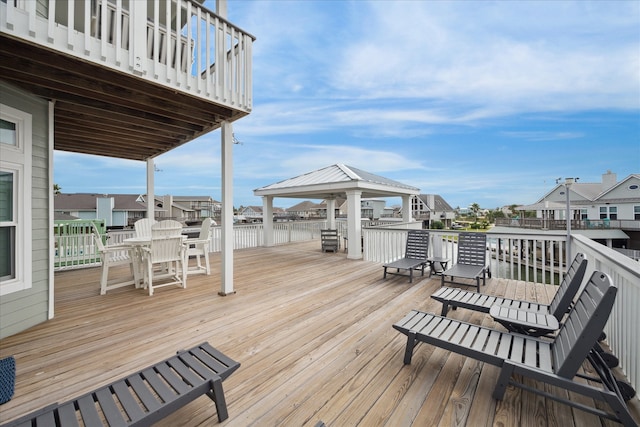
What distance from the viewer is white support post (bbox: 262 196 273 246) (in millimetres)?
10602

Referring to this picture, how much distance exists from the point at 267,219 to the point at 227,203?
20.6 feet

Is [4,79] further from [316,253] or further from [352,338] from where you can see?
[316,253]

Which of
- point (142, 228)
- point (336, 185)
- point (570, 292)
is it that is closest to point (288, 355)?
point (570, 292)

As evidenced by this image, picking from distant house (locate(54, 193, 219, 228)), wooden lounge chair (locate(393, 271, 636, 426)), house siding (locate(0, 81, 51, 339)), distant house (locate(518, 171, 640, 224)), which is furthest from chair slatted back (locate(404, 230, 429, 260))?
distant house (locate(54, 193, 219, 228))

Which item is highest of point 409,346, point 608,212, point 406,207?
point 406,207

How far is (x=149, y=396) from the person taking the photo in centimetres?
156

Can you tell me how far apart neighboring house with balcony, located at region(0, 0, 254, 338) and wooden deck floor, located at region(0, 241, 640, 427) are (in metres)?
0.88

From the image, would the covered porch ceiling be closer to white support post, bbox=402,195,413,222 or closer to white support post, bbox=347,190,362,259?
white support post, bbox=347,190,362,259

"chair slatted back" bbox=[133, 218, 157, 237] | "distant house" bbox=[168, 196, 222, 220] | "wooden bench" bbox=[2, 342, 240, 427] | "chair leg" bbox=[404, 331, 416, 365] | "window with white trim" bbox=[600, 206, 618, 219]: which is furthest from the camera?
"distant house" bbox=[168, 196, 222, 220]

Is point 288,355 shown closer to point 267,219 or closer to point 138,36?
point 138,36

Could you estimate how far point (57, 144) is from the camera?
6.39m

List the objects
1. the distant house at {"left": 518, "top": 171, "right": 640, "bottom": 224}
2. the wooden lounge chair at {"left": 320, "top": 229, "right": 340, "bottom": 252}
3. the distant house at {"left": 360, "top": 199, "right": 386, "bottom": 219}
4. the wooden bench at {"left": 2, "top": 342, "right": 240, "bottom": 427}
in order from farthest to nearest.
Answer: the distant house at {"left": 360, "top": 199, "right": 386, "bottom": 219} < the distant house at {"left": 518, "top": 171, "right": 640, "bottom": 224} < the wooden lounge chair at {"left": 320, "top": 229, "right": 340, "bottom": 252} < the wooden bench at {"left": 2, "top": 342, "right": 240, "bottom": 427}

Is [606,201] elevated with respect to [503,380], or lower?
elevated

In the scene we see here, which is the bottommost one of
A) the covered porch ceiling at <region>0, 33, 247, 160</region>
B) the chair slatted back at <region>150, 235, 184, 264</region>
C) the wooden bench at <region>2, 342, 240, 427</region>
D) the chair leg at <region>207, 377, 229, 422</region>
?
the chair leg at <region>207, 377, 229, 422</region>
